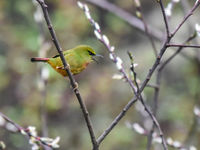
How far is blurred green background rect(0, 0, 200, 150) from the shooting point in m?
5.82

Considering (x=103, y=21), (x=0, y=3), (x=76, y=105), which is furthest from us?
(x=103, y=21)

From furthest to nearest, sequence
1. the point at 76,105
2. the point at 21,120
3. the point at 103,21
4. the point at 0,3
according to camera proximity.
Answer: the point at 103,21, the point at 0,3, the point at 76,105, the point at 21,120

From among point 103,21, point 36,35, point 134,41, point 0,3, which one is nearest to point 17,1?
point 0,3

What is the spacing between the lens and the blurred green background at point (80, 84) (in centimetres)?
582

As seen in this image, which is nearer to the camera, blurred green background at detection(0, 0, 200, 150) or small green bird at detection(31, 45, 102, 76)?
small green bird at detection(31, 45, 102, 76)

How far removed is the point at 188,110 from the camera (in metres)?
5.89

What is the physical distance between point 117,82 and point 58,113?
4.77ft

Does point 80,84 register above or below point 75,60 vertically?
above

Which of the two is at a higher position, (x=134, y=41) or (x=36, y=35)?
(x=36, y=35)

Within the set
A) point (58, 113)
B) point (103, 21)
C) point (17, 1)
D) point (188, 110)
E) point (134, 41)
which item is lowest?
point (188, 110)

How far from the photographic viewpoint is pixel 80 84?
6.48 m

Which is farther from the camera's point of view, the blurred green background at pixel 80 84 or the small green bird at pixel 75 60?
the blurred green background at pixel 80 84

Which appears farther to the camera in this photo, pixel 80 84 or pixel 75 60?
pixel 80 84

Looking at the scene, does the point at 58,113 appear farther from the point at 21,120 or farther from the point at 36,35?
the point at 36,35
